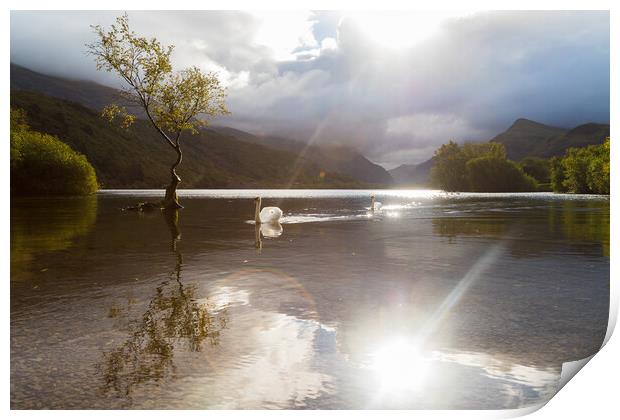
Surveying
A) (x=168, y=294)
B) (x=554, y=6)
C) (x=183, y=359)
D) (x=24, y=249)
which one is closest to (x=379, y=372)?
(x=183, y=359)

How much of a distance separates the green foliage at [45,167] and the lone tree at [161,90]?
2796 cm

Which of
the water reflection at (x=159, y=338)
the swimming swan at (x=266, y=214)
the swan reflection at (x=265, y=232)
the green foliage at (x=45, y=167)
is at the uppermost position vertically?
the green foliage at (x=45, y=167)

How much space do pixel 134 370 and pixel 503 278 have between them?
11.8 m

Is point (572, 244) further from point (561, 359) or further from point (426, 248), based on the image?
point (561, 359)

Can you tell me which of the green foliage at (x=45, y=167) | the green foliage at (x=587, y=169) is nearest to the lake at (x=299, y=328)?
the green foliage at (x=45, y=167)

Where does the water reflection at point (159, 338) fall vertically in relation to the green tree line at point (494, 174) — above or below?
below

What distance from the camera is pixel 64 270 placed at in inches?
663

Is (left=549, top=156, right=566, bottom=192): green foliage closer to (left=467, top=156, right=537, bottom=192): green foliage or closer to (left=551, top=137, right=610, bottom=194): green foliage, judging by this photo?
(left=551, top=137, right=610, bottom=194): green foliage

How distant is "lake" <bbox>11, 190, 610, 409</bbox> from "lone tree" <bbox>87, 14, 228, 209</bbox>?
34.3 metres

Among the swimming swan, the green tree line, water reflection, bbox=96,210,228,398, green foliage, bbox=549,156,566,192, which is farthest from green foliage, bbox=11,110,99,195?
green foliage, bbox=549,156,566,192

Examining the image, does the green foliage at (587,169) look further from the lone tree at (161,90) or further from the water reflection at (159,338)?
the water reflection at (159,338)

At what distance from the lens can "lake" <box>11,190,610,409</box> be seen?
23.9ft

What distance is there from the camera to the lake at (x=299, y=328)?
7.29 meters

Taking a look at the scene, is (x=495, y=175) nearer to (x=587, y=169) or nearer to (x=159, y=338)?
(x=587, y=169)
